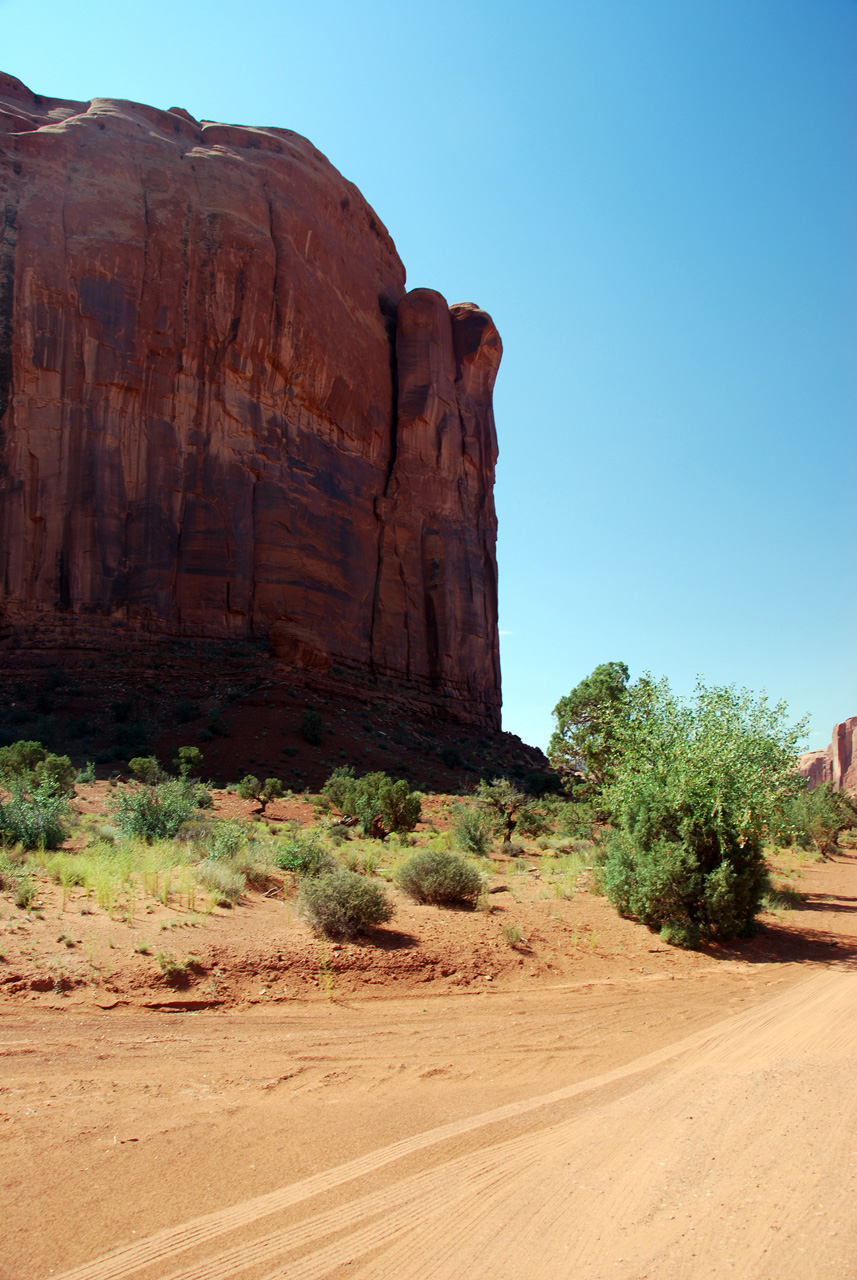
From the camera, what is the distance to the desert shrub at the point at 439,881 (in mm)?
10906

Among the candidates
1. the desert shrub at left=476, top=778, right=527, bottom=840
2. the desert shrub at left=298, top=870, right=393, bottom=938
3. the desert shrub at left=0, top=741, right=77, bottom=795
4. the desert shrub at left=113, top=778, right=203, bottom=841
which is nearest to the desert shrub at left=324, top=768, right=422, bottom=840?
the desert shrub at left=476, top=778, right=527, bottom=840

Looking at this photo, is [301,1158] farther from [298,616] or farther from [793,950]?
[298,616]

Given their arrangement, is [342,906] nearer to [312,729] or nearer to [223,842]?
[223,842]

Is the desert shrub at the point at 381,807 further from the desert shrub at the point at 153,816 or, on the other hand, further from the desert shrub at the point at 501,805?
the desert shrub at the point at 153,816

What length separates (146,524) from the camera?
1444 inches

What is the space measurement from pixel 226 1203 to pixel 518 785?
32286 mm

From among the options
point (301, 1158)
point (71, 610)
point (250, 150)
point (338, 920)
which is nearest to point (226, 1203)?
point (301, 1158)

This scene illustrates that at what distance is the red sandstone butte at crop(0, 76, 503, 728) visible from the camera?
35781mm

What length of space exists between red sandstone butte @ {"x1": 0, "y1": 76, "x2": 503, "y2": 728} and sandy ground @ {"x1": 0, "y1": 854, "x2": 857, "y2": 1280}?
29987 millimetres

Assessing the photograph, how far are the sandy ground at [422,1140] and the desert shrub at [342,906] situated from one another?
1.13m

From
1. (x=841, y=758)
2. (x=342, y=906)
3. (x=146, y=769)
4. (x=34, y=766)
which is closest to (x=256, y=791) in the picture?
(x=146, y=769)

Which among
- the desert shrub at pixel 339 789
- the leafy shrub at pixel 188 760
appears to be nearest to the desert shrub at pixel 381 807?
the desert shrub at pixel 339 789

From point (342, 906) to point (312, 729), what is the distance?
21491 millimetres

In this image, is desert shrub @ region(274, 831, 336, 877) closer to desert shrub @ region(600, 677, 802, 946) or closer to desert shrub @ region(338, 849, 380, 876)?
desert shrub @ region(338, 849, 380, 876)
